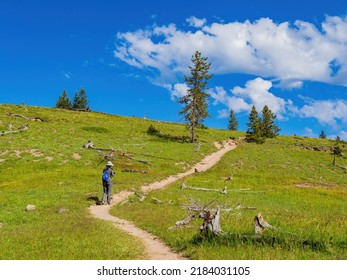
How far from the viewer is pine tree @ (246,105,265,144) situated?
95137 mm

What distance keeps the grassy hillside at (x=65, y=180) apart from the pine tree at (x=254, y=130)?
1467 centimetres

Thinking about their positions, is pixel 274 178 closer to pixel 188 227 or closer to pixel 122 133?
pixel 188 227

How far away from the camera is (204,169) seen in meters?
54.5

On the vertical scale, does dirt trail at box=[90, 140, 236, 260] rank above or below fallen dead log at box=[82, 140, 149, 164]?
below

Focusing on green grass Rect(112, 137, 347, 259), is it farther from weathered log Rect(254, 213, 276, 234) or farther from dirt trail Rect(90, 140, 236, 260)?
dirt trail Rect(90, 140, 236, 260)

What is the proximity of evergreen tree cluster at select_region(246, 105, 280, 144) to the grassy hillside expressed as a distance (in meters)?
15.3

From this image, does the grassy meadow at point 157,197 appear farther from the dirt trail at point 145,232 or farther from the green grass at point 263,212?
the dirt trail at point 145,232

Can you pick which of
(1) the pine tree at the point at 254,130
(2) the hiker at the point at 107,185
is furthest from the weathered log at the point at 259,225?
(1) the pine tree at the point at 254,130

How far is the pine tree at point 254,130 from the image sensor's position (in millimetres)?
95137

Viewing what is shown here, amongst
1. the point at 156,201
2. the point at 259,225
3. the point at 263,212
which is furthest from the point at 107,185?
the point at 259,225

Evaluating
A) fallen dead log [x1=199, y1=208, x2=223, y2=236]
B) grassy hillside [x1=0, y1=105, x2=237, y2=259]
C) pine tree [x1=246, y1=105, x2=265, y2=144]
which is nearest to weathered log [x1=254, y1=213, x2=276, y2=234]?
fallen dead log [x1=199, y1=208, x2=223, y2=236]
